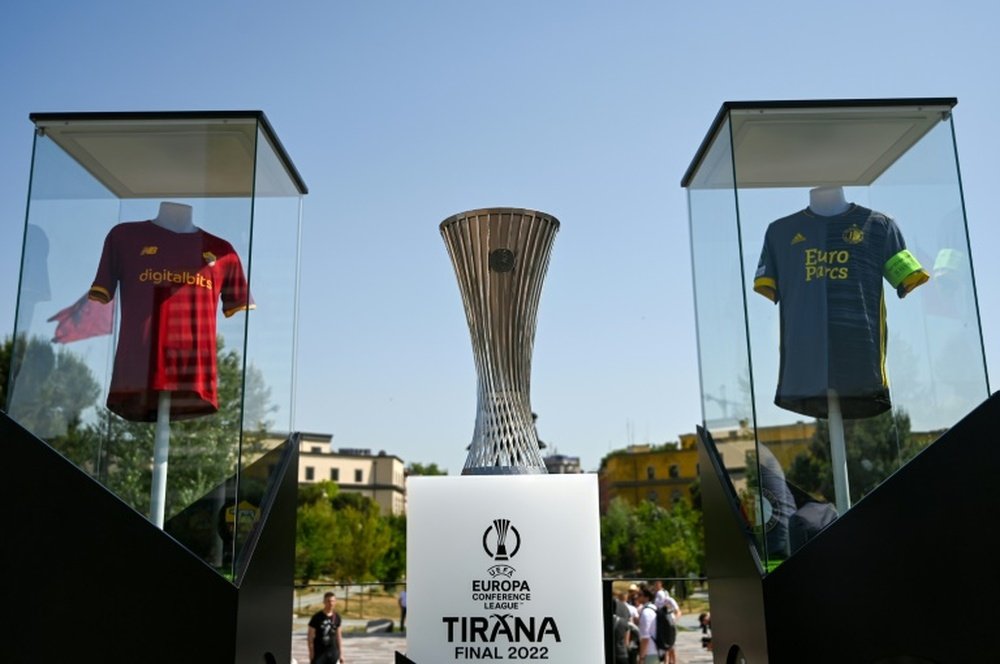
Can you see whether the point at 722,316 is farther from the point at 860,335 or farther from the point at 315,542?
the point at 315,542

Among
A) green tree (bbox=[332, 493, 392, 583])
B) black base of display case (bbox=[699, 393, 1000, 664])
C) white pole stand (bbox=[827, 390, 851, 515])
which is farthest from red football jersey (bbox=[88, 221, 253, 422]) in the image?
green tree (bbox=[332, 493, 392, 583])

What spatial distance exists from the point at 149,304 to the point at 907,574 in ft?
13.2

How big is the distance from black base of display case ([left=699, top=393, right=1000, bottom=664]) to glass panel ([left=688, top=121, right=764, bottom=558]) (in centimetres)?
39

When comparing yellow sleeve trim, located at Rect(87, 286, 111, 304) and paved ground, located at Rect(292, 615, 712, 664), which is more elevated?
yellow sleeve trim, located at Rect(87, 286, 111, 304)

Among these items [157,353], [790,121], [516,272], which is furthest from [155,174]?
[790,121]

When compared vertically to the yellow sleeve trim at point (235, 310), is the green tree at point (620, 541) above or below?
below

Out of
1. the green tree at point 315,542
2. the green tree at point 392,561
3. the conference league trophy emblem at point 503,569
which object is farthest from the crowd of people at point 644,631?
the green tree at point 392,561

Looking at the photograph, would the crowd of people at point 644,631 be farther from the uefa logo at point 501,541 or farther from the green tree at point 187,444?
the green tree at point 187,444

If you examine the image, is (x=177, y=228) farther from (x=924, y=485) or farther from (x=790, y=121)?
(x=924, y=485)

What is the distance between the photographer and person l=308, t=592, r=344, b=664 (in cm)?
847

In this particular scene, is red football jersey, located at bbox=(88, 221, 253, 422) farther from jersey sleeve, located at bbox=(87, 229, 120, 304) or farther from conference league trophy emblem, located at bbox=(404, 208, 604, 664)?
conference league trophy emblem, located at bbox=(404, 208, 604, 664)

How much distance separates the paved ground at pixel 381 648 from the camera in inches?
501

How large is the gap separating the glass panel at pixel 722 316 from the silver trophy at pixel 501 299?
1029mm

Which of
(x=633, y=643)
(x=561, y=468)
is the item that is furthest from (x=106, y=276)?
(x=561, y=468)
